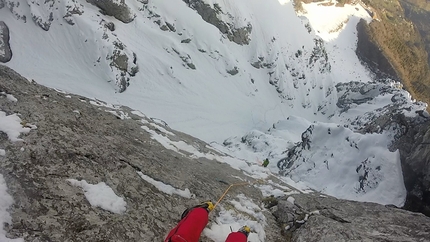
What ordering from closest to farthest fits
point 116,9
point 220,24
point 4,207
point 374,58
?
point 4,207
point 116,9
point 220,24
point 374,58

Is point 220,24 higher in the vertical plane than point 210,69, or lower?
higher

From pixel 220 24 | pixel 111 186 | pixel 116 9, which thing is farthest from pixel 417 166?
pixel 220 24

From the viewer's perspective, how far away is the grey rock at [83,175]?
4.09 metres

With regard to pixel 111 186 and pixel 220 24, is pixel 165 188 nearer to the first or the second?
pixel 111 186

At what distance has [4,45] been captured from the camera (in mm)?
20359

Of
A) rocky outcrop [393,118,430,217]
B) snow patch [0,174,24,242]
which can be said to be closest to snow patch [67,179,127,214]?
snow patch [0,174,24,242]

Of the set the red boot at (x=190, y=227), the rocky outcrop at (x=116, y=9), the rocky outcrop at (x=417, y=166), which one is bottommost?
the rocky outcrop at (x=116, y=9)

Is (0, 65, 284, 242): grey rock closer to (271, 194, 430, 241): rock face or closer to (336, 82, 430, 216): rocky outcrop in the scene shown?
(271, 194, 430, 241): rock face

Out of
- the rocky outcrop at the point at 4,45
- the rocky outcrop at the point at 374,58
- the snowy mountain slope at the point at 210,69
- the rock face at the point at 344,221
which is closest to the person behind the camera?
the rock face at the point at 344,221

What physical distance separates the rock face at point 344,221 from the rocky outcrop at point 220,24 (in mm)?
27292

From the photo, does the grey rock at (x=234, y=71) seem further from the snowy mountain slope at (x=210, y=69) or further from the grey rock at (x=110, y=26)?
the grey rock at (x=110, y=26)

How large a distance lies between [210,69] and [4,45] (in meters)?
16.4

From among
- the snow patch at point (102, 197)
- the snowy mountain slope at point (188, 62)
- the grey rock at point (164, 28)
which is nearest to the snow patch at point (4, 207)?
the snow patch at point (102, 197)

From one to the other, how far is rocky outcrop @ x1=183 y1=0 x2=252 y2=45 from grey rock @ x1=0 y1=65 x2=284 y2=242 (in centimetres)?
2561
